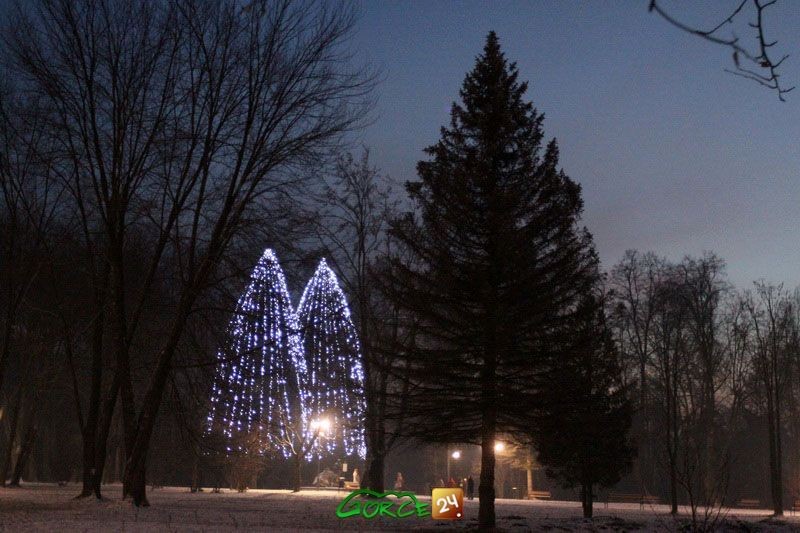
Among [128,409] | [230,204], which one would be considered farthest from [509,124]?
[128,409]

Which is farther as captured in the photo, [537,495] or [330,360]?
[537,495]

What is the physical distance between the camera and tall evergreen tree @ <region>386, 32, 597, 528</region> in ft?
66.5

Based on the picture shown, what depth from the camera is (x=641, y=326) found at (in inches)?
1515

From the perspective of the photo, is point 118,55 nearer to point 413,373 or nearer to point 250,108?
point 250,108

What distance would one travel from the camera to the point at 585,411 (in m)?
21.1

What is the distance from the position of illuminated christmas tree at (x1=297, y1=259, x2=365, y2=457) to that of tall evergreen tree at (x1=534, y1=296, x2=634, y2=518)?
200 inches

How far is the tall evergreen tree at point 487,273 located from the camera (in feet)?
66.5

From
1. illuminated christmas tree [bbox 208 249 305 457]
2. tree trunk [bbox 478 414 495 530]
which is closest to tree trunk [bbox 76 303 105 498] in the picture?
illuminated christmas tree [bbox 208 249 305 457]

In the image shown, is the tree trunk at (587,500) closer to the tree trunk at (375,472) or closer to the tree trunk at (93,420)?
the tree trunk at (375,472)

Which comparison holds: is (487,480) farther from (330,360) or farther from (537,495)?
(537,495)

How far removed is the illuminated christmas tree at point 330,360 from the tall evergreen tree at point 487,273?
2.09m

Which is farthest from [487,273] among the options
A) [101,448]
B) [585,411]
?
[101,448]

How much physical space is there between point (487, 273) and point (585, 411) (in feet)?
14.6

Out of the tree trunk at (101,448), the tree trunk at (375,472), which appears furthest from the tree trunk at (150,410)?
the tree trunk at (375,472)
